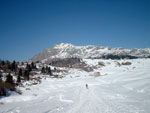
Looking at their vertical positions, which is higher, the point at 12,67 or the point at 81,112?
the point at 12,67

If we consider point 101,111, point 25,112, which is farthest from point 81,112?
point 25,112

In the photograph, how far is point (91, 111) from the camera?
9141mm

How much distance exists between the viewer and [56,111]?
9305mm

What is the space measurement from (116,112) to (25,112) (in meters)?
6.50

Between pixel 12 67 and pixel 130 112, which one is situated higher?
pixel 12 67

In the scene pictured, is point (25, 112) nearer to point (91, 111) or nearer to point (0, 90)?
point (91, 111)

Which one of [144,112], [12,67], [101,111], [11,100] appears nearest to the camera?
[144,112]

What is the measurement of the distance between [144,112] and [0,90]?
18.3 metres

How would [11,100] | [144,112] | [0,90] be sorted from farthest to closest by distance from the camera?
[0,90] → [11,100] → [144,112]

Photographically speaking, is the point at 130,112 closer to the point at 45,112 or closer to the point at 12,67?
the point at 45,112

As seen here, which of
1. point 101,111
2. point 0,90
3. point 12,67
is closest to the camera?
point 101,111

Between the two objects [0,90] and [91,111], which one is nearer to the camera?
[91,111]

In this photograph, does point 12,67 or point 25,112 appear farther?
point 12,67

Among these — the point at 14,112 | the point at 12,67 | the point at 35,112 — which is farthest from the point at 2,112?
the point at 12,67
